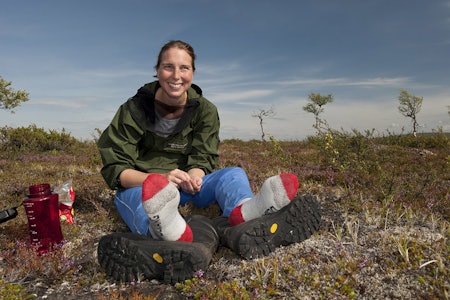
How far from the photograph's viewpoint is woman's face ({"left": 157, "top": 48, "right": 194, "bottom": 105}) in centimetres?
407

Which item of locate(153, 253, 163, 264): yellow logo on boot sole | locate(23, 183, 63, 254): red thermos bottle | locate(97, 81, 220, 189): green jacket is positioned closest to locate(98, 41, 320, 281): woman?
locate(97, 81, 220, 189): green jacket

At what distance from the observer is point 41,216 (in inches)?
142

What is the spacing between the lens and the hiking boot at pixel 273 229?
9.96 feet

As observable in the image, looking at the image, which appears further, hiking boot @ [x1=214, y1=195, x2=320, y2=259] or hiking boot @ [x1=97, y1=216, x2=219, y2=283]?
hiking boot @ [x1=214, y1=195, x2=320, y2=259]

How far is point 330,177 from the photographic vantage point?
21.7 feet

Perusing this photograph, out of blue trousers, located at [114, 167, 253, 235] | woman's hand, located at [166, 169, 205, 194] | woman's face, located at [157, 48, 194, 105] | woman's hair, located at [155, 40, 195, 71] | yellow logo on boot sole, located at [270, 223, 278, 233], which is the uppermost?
woman's hair, located at [155, 40, 195, 71]

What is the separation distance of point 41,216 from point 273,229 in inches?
97.1

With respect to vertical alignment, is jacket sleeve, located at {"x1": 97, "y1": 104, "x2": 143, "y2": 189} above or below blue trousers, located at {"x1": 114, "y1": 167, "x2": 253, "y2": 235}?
above

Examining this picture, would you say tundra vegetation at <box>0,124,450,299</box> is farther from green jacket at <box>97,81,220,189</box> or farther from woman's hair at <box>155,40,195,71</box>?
woman's hair at <box>155,40,195,71</box>

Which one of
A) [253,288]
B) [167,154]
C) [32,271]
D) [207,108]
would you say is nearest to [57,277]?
[32,271]

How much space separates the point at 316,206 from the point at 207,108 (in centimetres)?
210

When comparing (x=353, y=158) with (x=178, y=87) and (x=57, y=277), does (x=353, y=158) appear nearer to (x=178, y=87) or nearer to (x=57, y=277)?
(x=178, y=87)

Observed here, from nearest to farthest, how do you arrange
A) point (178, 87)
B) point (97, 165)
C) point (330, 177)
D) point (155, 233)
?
1. point (155, 233)
2. point (178, 87)
3. point (330, 177)
4. point (97, 165)

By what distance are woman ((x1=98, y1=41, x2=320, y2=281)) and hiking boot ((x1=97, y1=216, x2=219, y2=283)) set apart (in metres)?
0.04
